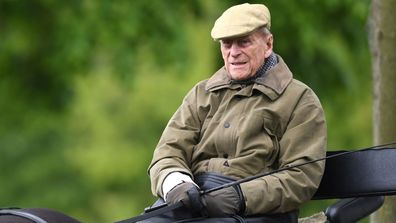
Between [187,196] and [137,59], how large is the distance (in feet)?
Result: 24.0

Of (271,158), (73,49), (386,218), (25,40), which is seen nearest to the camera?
(271,158)

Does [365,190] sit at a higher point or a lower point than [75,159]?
lower

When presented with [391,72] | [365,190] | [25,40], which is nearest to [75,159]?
[25,40]

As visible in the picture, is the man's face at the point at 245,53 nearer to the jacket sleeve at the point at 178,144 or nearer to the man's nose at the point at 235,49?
the man's nose at the point at 235,49

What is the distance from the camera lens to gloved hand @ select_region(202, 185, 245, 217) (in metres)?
6.00

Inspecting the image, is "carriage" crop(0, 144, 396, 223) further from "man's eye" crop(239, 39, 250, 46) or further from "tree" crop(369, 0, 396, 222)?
"tree" crop(369, 0, 396, 222)

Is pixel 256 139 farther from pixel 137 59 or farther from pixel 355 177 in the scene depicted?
pixel 137 59

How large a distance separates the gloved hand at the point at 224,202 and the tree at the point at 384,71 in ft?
7.21

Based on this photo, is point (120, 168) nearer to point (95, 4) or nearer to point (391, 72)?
point (95, 4)

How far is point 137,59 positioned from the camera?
1320cm

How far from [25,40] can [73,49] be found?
1632 mm

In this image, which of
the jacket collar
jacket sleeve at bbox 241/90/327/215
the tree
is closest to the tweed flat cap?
the jacket collar

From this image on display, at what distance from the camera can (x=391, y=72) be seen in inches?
322

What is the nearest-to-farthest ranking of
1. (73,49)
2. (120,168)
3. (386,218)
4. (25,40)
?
(386,218), (73,49), (25,40), (120,168)
